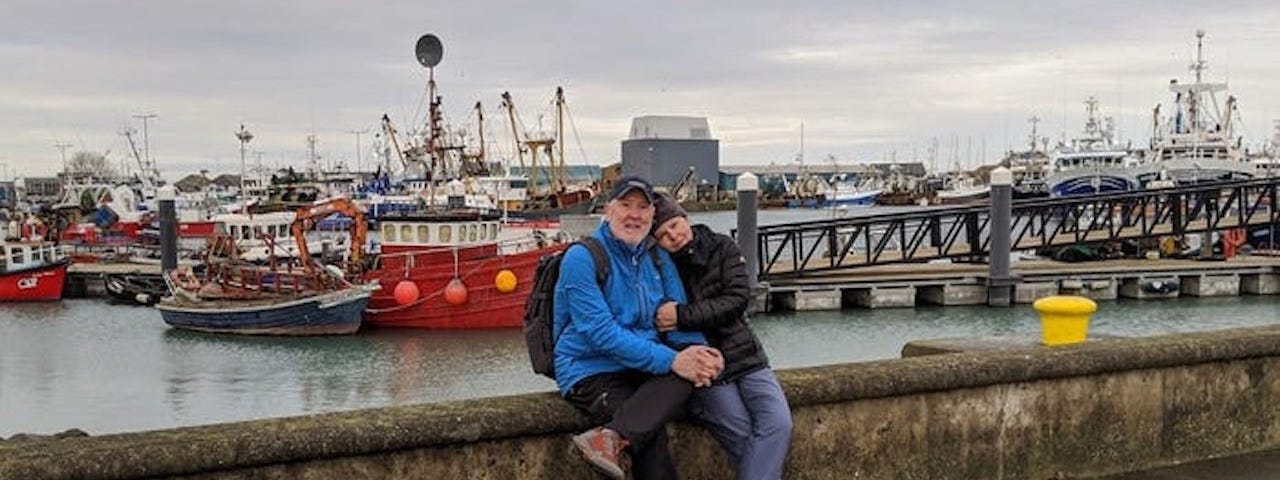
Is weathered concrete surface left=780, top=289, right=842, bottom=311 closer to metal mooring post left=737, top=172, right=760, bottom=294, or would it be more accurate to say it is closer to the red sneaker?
metal mooring post left=737, top=172, right=760, bottom=294

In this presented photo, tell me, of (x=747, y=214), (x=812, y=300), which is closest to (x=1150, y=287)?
(x=812, y=300)

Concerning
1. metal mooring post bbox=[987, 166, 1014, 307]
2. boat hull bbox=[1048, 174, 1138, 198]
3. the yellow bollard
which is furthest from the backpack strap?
boat hull bbox=[1048, 174, 1138, 198]

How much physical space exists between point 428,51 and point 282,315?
969cm

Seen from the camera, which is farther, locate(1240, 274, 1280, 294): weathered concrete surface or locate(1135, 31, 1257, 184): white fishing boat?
locate(1135, 31, 1257, 184): white fishing boat

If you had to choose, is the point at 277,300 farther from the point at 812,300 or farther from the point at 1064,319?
the point at 1064,319

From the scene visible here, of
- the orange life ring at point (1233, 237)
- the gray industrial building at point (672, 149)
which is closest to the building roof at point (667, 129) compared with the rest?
the gray industrial building at point (672, 149)

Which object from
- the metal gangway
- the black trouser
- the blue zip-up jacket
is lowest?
the metal gangway

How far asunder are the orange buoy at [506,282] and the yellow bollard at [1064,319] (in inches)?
974

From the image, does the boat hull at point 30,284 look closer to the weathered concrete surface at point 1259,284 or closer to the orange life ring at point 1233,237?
the weathered concrete surface at point 1259,284

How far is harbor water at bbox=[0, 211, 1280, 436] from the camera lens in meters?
21.8

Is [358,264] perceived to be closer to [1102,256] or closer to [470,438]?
[1102,256]

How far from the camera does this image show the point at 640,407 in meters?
4.35

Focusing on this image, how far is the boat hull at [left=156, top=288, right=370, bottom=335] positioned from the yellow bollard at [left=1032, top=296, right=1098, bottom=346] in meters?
26.0

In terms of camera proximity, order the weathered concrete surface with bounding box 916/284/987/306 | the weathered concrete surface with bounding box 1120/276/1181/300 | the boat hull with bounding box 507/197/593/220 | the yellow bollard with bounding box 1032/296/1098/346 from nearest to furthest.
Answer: the yellow bollard with bounding box 1032/296/1098/346 → the weathered concrete surface with bounding box 916/284/987/306 → the weathered concrete surface with bounding box 1120/276/1181/300 → the boat hull with bounding box 507/197/593/220
